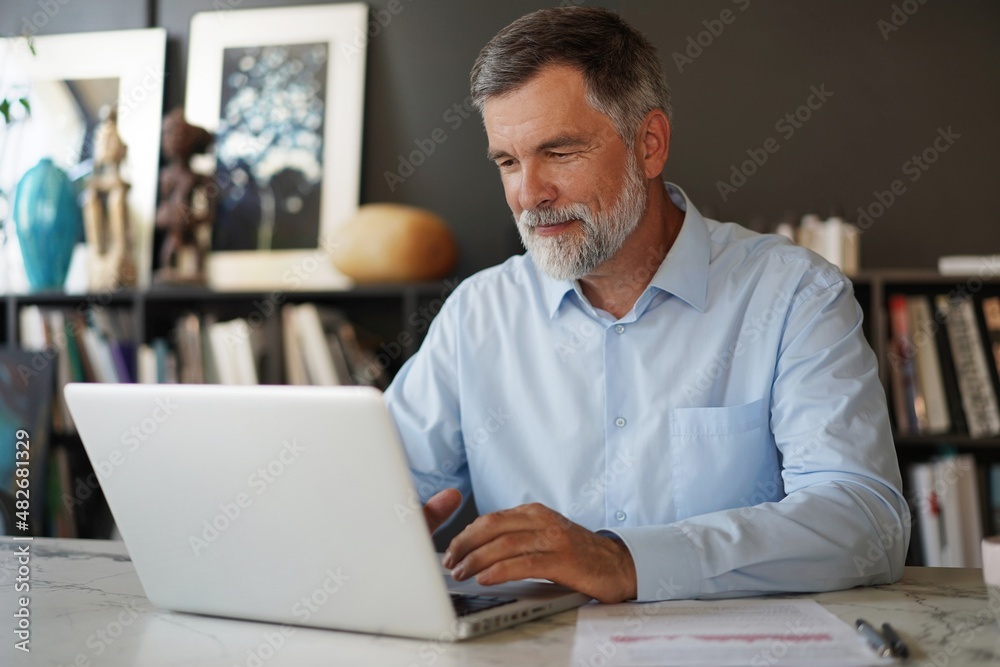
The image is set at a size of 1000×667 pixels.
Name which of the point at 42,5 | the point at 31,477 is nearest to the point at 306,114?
the point at 42,5

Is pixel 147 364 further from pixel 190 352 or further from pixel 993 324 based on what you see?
pixel 993 324

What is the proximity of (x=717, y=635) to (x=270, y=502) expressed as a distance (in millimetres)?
424

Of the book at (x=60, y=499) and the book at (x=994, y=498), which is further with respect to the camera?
the book at (x=60, y=499)

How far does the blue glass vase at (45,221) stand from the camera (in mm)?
3152

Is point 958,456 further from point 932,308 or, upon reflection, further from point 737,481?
point 737,481

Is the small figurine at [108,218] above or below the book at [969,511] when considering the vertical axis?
above

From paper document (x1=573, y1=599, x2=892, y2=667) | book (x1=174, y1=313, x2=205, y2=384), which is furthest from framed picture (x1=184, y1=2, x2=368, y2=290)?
paper document (x1=573, y1=599, x2=892, y2=667)

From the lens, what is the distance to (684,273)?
1.59 metres

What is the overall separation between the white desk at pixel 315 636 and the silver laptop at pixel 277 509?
2 centimetres

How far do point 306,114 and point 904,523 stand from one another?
2431 millimetres

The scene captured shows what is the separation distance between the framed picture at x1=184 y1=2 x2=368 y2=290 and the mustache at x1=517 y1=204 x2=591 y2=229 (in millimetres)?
1649

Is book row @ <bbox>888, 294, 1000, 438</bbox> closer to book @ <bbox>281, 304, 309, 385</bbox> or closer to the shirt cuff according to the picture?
book @ <bbox>281, 304, 309, 385</bbox>

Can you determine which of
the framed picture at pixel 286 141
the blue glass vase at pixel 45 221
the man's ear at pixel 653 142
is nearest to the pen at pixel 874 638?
the man's ear at pixel 653 142

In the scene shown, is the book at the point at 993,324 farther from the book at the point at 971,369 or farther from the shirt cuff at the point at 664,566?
the shirt cuff at the point at 664,566
